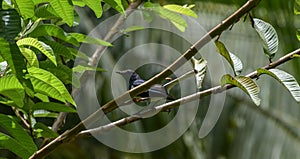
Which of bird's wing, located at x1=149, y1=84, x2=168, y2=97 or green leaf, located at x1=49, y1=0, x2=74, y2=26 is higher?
green leaf, located at x1=49, y1=0, x2=74, y2=26

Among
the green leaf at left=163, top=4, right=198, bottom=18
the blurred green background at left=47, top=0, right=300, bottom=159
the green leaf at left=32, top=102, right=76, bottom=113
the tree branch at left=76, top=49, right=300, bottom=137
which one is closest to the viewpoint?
the tree branch at left=76, top=49, right=300, bottom=137

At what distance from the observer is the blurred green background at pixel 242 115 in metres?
1.91

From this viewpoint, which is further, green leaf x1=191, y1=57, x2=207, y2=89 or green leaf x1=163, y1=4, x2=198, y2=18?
green leaf x1=163, y1=4, x2=198, y2=18

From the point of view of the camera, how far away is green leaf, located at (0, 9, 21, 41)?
1.42 feet

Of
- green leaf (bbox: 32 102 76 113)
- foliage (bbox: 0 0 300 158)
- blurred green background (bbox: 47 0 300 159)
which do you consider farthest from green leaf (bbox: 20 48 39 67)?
blurred green background (bbox: 47 0 300 159)

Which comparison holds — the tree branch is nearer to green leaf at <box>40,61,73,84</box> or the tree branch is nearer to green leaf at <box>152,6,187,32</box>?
green leaf at <box>40,61,73,84</box>

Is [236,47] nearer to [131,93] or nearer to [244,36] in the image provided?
[244,36]

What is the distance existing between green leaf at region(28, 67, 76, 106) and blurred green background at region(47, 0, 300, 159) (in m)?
1.36

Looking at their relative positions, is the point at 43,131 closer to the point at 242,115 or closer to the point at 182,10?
the point at 182,10

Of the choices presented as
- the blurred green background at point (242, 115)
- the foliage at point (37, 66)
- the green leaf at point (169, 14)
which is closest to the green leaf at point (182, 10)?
the green leaf at point (169, 14)

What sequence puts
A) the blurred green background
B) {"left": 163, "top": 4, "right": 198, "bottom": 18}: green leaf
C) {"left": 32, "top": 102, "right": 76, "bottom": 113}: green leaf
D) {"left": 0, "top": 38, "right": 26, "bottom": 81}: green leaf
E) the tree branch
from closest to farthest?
{"left": 0, "top": 38, "right": 26, "bottom": 81}: green leaf → the tree branch → {"left": 32, "top": 102, "right": 76, "bottom": 113}: green leaf → {"left": 163, "top": 4, "right": 198, "bottom": 18}: green leaf → the blurred green background

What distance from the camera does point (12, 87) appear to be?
518 millimetres

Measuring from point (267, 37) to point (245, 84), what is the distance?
4.1 inches

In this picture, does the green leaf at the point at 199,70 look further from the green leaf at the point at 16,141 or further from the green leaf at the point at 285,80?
the green leaf at the point at 16,141
